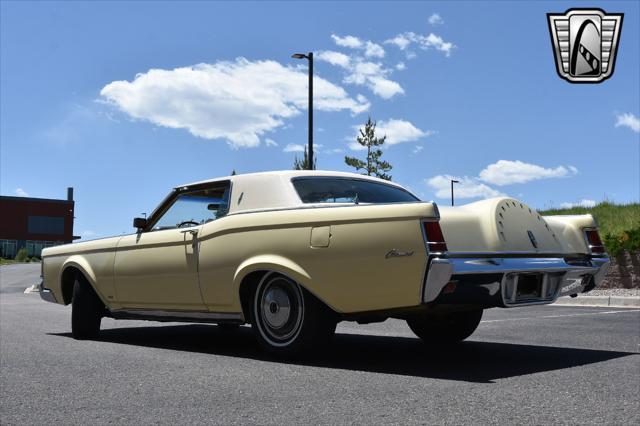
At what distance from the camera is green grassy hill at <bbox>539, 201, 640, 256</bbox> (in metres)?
16.8

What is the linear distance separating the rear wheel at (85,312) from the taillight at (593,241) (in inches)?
200

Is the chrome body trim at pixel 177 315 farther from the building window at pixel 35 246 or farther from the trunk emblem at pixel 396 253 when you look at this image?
the building window at pixel 35 246

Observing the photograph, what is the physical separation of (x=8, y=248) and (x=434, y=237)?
8394cm

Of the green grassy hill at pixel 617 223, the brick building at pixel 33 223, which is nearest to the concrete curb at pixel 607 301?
Answer: the green grassy hill at pixel 617 223

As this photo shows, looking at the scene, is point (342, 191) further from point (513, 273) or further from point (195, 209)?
point (513, 273)

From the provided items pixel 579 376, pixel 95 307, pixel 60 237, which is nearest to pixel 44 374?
pixel 95 307

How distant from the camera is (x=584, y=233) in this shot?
6434mm

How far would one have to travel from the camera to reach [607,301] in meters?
14.1

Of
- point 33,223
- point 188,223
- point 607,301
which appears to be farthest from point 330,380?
point 33,223

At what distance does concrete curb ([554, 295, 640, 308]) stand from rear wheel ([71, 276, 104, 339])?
973 centimetres

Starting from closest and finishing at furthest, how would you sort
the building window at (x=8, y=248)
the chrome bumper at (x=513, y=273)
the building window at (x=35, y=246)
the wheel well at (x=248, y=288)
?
the chrome bumper at (x=513, y=273), the wheel well at (x=248, y=288), the building window at (x=8, y=248), the building window at (x=35, y=246)

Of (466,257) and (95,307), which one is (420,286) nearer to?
(466,257)

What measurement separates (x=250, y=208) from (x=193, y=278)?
2.82 feet

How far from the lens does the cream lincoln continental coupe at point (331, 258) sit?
5285 millimetres
